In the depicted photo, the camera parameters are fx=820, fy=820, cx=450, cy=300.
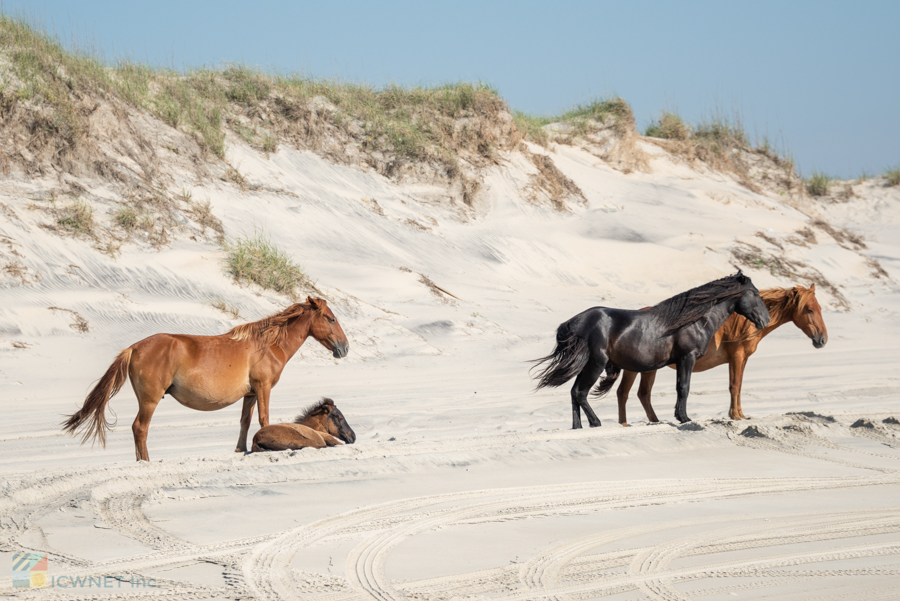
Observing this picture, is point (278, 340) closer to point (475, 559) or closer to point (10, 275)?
point (475, 559)

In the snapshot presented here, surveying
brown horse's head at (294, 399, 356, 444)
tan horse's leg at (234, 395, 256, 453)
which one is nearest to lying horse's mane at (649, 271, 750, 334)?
brown horse's head at (294, 399, 356, 444)

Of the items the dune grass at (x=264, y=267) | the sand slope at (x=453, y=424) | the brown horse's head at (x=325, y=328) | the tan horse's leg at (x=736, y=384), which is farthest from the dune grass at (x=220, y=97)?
the tan horse's leg at (x=736, y=384)

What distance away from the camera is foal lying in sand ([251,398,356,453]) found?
662 centimetres

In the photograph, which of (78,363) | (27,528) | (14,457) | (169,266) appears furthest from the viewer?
(169,266)

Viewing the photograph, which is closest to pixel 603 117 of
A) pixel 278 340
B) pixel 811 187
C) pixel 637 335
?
pixel 811 187

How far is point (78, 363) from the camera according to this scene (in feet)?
33.6

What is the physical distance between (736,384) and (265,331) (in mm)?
4837

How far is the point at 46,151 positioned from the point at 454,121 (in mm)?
9351

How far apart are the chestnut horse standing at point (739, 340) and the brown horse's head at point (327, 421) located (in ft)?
9.28

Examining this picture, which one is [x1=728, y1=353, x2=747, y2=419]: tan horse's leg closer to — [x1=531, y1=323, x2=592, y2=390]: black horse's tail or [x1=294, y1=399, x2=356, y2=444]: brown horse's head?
[x1=531, y1=323, x2=592, y2=390]: black horse's tail

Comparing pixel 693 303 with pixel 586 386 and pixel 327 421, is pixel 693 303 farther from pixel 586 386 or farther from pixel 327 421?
pixel 327 421

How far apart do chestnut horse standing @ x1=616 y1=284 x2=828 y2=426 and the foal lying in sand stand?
2891mm

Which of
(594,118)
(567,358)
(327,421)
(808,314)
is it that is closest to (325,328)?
(327,421)

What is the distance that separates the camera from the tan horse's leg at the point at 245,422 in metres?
6.80
